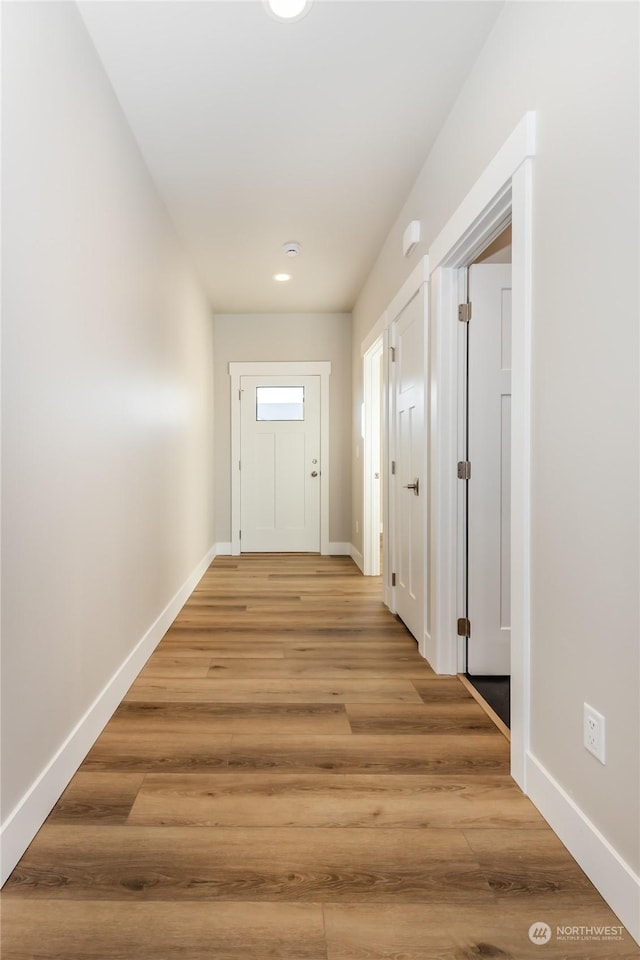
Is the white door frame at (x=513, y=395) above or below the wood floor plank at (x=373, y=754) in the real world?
above

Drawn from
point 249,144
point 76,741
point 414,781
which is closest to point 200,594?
point 76,741

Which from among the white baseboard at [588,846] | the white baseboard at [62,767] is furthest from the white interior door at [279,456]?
the white baseboard at [588,846]

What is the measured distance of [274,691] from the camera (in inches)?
93.0

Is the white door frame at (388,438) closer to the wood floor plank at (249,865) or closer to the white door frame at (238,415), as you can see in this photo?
the white door frame at (238,415)

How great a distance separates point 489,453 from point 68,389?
176 cm

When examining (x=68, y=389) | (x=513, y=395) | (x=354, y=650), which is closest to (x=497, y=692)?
(x=354, y=650)

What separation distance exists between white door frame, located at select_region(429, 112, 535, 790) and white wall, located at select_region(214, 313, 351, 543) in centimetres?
319

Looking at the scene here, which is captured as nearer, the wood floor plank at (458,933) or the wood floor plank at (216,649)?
the wood floor plank at (458,933)

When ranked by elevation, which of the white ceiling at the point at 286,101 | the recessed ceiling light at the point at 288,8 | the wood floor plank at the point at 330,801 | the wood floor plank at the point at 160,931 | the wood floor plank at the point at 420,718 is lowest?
the wood floor plank at the point at 420,718

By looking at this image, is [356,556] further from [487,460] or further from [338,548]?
[487,460]

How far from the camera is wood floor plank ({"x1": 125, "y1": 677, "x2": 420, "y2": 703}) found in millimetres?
2291

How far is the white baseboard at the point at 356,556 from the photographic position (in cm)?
502

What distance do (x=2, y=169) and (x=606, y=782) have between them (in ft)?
6.68

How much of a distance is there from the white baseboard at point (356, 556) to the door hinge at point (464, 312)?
9.51 ft
